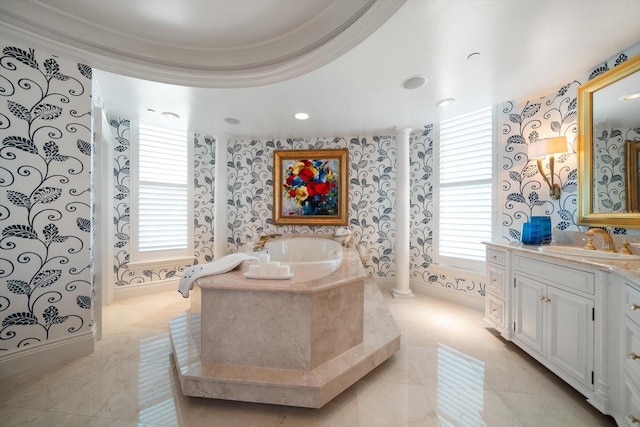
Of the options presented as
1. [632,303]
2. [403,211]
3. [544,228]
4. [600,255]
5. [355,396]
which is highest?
[403,211]

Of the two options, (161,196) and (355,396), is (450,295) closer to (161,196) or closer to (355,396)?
(355,396)

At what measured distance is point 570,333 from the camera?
138cm

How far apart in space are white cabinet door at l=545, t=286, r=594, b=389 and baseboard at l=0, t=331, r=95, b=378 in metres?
3.35

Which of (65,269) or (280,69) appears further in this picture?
(280,69)

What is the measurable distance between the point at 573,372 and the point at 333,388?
1413 millimetres

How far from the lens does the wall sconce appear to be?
1.97 meters

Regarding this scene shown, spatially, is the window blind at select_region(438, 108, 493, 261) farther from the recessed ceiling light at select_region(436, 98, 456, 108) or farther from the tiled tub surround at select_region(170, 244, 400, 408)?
the tiled tub surround at select_region(170, 244, 400, 408)

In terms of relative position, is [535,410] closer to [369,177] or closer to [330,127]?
[369,177]

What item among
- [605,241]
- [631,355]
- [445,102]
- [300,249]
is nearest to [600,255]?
[605,241]

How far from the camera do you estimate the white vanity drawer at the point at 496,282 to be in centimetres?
196

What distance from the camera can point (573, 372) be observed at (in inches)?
52.9

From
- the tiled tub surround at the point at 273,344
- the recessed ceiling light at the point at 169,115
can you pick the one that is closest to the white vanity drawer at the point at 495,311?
the tiled tub surround at the point at 273,344

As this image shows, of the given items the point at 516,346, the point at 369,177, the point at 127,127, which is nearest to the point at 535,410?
the point at 516,346

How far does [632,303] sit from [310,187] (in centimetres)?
310
